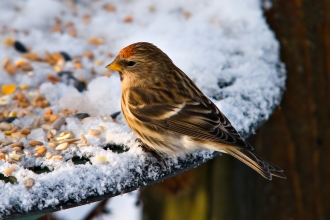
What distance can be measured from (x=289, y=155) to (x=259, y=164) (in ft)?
4.42

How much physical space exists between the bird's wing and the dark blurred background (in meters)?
1.00

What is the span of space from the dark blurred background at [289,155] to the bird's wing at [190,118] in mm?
1004

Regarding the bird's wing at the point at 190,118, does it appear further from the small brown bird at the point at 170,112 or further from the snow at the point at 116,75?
the snow at the point at 116,75

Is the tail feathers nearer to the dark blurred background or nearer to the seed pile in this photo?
the seed pile

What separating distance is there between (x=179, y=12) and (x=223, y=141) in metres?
1.65

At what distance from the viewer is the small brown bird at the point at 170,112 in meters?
2.53

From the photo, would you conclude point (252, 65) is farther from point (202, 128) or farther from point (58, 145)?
point (58, 145)

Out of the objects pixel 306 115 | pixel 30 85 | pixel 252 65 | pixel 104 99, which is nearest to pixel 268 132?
pixel 306 115

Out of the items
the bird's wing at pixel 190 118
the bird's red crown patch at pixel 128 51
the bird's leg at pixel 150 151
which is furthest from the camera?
the bird's red crown patch at pixel 128 51

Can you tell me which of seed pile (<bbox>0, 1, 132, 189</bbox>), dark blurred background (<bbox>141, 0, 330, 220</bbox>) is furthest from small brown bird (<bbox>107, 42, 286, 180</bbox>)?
dark blurred background (<bbox>141, 0, 330, 220</bbox>)

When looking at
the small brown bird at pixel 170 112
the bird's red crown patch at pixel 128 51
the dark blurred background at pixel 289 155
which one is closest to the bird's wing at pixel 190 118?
the small brown bird at pixel 170 112

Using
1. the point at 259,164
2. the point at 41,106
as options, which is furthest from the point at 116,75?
the point at 259,164

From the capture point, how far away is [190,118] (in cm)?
267

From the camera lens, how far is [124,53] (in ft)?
9.41
